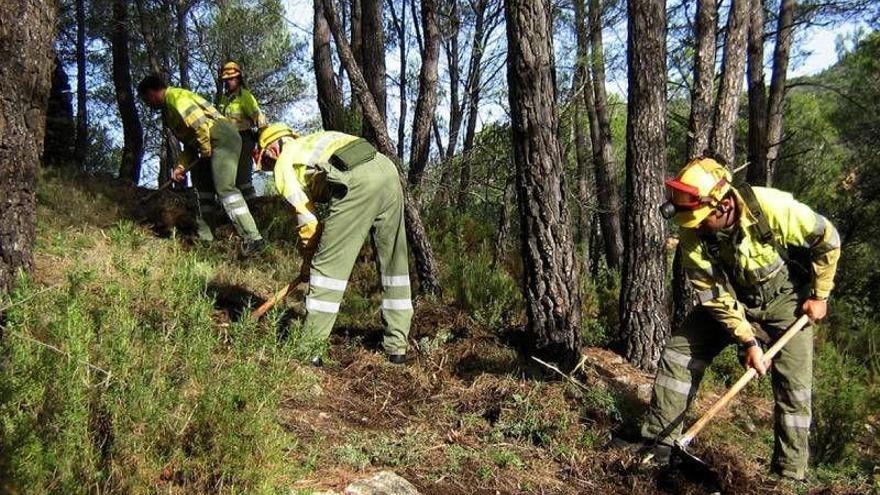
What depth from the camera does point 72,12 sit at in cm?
1688

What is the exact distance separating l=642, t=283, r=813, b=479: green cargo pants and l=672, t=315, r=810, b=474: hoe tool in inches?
4.9

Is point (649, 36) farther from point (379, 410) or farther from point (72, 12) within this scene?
point (72, 12)

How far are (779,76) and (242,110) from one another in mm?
8372

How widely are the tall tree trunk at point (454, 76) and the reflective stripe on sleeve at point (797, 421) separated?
29.6 ft

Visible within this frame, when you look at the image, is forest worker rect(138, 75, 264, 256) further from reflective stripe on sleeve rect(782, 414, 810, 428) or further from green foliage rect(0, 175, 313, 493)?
reflective stripe on sleeve rect(782, 414, 810, 428)

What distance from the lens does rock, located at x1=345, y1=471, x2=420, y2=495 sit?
3.12 meters

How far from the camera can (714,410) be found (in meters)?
3.84

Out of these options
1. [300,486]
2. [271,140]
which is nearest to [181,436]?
[300,486]

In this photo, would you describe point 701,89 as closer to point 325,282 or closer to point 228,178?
point 325,282

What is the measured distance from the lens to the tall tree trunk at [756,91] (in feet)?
33.2

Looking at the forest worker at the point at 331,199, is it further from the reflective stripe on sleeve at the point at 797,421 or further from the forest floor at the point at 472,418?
the reflective stripe on sleeve at the point at 797,421

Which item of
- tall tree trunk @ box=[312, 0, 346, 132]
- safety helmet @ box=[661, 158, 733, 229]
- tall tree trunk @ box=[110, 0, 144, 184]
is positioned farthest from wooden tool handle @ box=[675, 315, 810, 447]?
tall tree trunk @ box=[110, 0, 144, 184]

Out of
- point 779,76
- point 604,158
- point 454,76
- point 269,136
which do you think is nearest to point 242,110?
point 269,136

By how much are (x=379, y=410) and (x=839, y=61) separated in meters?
16.6
